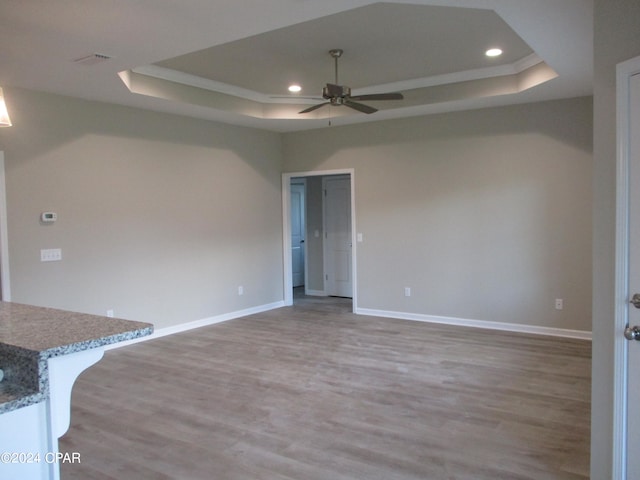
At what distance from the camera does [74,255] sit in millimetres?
4961

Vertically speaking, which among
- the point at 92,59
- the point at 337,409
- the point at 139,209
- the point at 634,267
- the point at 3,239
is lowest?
the point at 337,409

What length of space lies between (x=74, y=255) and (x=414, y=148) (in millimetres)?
4264

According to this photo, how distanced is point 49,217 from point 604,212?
4707 mm

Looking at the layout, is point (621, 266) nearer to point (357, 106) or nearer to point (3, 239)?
point (357, 106)

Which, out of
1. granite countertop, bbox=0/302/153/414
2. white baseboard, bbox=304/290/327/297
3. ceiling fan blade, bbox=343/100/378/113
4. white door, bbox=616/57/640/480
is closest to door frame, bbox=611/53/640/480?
white door, bbox=616/57/640/480

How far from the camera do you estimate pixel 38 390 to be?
1.35 m

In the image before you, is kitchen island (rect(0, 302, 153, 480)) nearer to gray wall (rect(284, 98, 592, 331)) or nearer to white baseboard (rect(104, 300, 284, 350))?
white baseboard (rect(104, 300, 284, 350))

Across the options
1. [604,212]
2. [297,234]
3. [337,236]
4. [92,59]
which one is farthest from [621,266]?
[297,234]

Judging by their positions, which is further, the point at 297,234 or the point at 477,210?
the point at 297,234

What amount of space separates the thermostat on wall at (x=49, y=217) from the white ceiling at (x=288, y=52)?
120 centimetres

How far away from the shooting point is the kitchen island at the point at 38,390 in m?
1.31

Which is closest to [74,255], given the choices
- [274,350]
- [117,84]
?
[117,84]

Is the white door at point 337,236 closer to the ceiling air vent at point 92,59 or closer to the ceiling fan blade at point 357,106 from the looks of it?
the ceiling fan blade at point 357,106

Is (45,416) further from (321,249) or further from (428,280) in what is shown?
(321,249)
